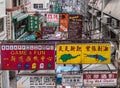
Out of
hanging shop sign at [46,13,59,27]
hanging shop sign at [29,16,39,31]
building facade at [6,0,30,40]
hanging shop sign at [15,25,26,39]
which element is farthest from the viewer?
hanging shop sign at [29,16,39,31]

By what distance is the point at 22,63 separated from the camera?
1120 centimetres

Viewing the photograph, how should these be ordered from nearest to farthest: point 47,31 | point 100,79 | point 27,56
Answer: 1. point 27,56
2. point 100,79
3. point 47,31

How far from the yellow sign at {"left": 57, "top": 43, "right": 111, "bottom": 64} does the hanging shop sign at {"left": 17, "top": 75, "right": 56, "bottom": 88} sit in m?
0.71

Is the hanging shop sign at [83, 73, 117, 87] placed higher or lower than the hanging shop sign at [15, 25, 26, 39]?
Answer: higher

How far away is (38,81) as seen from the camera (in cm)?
1156

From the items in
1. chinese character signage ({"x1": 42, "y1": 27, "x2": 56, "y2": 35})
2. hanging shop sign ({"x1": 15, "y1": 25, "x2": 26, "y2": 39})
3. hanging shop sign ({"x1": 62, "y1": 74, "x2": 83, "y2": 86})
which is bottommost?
hanging shop sign ({"x1": 15, "y1": 25, "x2": 26, "y2": 39})

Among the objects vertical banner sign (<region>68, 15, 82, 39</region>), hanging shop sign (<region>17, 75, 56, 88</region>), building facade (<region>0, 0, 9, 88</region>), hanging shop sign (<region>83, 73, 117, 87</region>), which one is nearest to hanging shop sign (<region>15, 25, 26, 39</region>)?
building facade (<region>0, 0, 9, 88</region>)

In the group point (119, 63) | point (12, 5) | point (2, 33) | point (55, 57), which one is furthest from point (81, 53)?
point (12, 5)

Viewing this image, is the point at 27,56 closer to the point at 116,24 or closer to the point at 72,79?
the point at 72,79

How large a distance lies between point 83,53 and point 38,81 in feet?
5.91

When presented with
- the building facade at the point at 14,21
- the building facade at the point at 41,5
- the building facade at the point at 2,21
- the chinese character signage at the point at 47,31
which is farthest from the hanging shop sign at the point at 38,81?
the building facade at the point at 41,5

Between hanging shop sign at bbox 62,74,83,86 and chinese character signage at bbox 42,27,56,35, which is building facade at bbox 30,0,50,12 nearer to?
chinese character signage at bbox 42,27,56,35

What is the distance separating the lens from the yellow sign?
10883 millimetres

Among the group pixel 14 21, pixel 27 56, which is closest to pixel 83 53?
pixel 27 56
